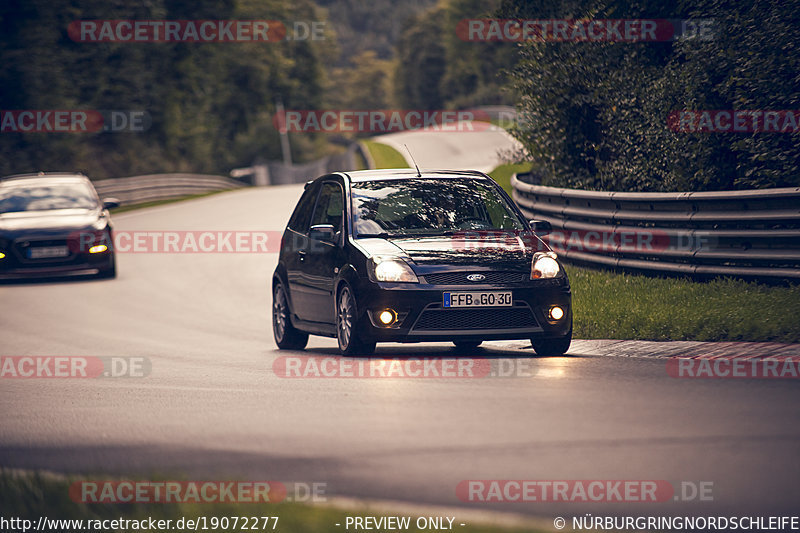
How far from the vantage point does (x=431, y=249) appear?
10.7m

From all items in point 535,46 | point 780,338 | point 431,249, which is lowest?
point 780,338

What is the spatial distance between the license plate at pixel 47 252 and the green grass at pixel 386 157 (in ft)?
110

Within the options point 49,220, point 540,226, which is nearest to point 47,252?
point 49,220

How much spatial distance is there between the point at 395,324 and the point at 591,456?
13.3ft

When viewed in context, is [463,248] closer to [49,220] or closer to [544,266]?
[544,266]

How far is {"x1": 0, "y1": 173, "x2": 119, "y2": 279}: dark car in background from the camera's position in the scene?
20.6 meters

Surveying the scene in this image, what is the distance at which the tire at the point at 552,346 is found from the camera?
35.0 ft

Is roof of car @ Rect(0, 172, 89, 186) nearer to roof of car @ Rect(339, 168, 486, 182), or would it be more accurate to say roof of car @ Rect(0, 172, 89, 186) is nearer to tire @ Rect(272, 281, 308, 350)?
tire @ Rect(272, 281, 308, 350)

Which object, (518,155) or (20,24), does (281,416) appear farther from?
(20,24)

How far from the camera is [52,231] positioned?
20734 millimetres

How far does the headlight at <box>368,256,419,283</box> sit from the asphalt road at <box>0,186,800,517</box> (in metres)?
1.08

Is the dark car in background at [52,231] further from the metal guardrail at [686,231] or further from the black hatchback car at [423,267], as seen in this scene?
the black hatchback car at [423,267]

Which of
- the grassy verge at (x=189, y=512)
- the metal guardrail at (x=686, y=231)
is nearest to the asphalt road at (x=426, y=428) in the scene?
the grassy verge at (x=189, y=512)

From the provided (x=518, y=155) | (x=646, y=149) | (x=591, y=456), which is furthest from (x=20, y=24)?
(x=591, y=456)
